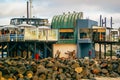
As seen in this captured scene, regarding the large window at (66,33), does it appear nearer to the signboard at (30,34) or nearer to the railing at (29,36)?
the railing at (29,36)

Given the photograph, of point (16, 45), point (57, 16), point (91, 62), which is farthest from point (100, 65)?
point (57, 16)

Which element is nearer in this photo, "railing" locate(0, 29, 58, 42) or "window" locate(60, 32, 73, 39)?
"railing" locate(0, 29, 58, 42)

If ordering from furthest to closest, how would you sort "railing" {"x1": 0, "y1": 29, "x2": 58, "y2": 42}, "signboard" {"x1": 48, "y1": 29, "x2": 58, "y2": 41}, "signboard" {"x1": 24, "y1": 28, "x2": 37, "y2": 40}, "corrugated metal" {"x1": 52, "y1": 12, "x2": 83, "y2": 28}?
"corrugated metal" {"x1": 52, "y1": 12, "x2": 83, "y2": 28}, "signboard" {"x1": 48, "y1": 29, "x2": 58, "y2": 41}, "railing" {"x1": 0, "y1": 29, "x2": 58, "y2": 42}, "signboard" {"x1": 24, "y1": 28, "x2": 37, "y2": 40}

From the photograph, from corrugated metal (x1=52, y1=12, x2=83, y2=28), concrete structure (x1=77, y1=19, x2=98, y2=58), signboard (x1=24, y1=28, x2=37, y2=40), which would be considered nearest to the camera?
signboard (x1=24, y1=28, x2=37, y2=40)

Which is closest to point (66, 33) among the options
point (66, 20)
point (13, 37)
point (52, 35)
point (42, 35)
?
point (66, 20)

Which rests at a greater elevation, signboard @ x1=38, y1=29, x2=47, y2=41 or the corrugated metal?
the corrugated metal

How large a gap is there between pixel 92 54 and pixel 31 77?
22.7 m

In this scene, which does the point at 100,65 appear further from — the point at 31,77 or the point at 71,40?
the point at 71,40

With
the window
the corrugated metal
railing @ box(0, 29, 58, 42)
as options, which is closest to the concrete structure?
the corrugated metal

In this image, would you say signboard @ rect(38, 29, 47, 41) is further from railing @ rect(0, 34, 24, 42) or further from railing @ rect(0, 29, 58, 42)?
railing @ rect(0, 34, 24, 42)

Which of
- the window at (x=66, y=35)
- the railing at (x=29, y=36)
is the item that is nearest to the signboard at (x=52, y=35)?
the railing at (x=29, y=36)

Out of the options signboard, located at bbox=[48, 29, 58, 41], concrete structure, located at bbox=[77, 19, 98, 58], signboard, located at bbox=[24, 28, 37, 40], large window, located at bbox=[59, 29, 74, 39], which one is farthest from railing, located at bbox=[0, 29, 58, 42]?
large window, located at bbox=[59, 29, 74, 39]

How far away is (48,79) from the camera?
28.2m

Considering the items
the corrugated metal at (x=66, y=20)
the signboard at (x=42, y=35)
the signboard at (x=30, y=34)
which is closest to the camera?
the signboard at (x=30, y=34)
